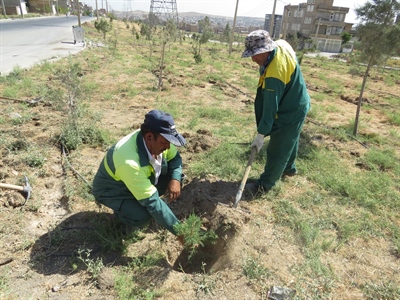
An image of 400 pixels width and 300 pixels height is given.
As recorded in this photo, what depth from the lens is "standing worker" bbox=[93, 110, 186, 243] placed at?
2.12m

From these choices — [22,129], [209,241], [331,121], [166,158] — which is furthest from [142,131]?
[331,121]

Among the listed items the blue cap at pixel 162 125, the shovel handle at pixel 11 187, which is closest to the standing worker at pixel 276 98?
the blue cap at pixel 162 125

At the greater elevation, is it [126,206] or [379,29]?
[379,29]

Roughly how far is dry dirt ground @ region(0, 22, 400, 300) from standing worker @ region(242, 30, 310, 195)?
557 millimetres

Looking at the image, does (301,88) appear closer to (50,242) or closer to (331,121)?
(50,242)

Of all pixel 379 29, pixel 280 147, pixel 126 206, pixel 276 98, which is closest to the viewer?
pixel 126 206

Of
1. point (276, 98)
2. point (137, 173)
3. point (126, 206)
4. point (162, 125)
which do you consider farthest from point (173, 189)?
point (276, 98)

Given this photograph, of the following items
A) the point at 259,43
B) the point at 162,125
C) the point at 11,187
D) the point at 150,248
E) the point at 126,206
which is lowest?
the point at 150,248

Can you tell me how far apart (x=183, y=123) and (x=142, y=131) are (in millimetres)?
3363

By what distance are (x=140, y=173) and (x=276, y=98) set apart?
5.16 ft

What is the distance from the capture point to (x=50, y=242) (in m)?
2.52

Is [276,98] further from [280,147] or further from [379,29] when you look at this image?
[379,29]

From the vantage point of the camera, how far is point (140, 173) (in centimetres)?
214

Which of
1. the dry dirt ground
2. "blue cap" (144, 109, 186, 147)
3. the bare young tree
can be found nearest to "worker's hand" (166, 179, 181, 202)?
the dry dirt ground
